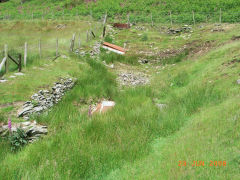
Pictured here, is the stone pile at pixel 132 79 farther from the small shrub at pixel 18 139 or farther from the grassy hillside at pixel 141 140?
the small shrub at pixel 18 139

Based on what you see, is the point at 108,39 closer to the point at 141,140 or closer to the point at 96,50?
the point at 96,50

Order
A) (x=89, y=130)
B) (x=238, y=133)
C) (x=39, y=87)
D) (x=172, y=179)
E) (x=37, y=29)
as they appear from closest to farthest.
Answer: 1. (x=172, y=179)
2. (x=238, y=133)
3. (x=89, y=130)
4. (x=39, y=87)
5. (x=37, y=29)

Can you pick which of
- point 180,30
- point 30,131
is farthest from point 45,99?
point 180,30

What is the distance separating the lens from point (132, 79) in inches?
537

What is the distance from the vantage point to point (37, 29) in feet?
89.6

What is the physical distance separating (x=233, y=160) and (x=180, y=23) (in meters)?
25.2

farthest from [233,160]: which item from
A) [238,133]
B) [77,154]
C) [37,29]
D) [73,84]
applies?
[37,29]

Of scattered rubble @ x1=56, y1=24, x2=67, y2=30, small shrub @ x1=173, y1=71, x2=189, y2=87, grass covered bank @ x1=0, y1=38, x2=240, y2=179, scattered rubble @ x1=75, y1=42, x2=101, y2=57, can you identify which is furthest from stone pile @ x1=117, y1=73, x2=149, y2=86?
scattered rubble @ x1=56, y1=24, x2=67, y2=30

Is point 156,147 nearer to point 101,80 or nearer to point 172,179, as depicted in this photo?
point 172,179

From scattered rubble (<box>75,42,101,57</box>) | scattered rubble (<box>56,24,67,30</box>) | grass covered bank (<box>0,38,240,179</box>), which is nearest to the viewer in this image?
grass covered bank (<box>0,38,240,179</box>)

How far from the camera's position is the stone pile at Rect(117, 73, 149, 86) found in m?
12.9

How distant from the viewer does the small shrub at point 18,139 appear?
17.0ft

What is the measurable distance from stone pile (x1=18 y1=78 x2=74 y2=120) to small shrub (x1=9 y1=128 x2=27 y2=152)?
127 cm

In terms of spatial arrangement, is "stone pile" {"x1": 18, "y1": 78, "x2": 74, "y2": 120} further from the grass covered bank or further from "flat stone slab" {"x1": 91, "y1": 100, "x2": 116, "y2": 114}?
"flat stone slab" {"x1": 91, "y1": 100, "x2": 116, "y2": 114}
